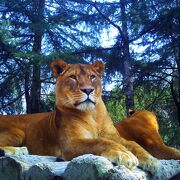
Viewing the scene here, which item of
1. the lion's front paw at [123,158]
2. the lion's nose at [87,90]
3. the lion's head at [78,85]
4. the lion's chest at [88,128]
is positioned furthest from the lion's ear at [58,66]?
the lion's front paw at [123,158]

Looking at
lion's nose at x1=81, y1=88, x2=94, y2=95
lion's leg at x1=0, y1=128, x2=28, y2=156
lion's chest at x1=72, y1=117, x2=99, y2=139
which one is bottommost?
lion's leg at x1=0, y1=128, x2=28, y2=156

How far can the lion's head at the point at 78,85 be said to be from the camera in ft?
15.0

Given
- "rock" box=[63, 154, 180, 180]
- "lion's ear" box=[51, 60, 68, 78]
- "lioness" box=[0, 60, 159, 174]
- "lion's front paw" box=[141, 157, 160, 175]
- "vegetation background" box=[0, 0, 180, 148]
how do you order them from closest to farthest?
"rock" box=[63, 154, 180, 180] → "lion's front paw" box=[141, 157, 160, 175] → "lioness" box=[0, 60, 159, 174] → "lion's ear" box=[51, 60, 68, 78] → "vegetation background" box=[0, 0, 180, 148]

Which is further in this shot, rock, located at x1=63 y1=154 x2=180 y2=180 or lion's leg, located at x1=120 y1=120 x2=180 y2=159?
lion's leg, located at x1=120 y1=120 x2=180 y2=159

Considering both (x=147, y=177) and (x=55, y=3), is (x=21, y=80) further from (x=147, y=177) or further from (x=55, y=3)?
(x=147, y=177)

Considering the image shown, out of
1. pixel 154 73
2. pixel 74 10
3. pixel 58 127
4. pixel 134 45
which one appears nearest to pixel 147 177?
pixel 58 127

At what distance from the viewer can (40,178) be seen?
126 inches

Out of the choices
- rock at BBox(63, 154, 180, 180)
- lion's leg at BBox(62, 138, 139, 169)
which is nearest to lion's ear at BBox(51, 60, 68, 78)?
lion's leg at BBox(62, 138, 139, 169)

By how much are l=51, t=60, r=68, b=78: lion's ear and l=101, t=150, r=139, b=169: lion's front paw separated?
1.64 metres

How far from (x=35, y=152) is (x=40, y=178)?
6.41 ft

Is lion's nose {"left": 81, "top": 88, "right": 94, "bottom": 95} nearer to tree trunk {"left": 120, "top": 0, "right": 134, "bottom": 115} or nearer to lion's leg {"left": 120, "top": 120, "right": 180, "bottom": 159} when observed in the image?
lion's leg {"left": 120, "top": 120, "right": 180, "bottom": 159}

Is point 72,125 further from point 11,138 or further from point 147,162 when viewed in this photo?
point 147,162

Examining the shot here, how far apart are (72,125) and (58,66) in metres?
0.79

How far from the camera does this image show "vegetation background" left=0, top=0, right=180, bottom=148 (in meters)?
11.2
